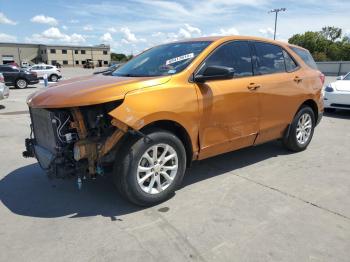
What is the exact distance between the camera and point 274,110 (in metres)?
5.04

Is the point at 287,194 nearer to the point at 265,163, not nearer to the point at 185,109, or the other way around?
the point at 265,163

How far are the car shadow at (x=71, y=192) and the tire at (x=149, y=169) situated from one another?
0.24 m

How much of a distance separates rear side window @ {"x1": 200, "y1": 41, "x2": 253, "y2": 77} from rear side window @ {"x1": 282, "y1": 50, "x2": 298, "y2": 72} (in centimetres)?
94

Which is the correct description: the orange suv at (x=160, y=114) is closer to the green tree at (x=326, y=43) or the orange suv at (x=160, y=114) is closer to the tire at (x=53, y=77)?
the tire at (x=53, y=77)

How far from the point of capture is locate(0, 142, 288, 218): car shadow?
3.75 m

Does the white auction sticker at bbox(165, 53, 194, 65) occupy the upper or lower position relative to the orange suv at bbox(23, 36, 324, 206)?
upper

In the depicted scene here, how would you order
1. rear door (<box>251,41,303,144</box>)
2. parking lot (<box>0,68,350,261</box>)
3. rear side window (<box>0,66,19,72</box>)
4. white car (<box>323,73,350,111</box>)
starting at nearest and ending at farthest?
parking lot (<box>0,68,350,261</box>), rear door (<box>251,41,303,144</box>), white car (<box>323,73,350,111</box>), rear side window (<box>0,66,19,72</box>)

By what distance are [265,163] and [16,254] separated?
362 cm

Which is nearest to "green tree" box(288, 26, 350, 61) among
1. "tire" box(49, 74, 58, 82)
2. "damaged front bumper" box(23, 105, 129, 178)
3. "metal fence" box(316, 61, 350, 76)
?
"metal fence" box(316, 61, 350, 76)

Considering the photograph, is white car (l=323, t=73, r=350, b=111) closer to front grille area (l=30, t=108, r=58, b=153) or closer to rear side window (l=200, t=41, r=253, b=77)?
rear side window (l=200, t=41, r=253, b=77)

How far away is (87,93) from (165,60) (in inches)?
52.7

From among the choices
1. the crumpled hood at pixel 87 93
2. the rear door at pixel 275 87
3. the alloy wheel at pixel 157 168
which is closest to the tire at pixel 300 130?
the rear door at pixel 275 87

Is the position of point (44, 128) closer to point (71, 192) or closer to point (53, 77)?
point (71, 192)

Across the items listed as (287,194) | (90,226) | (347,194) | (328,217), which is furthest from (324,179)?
(90,226)
